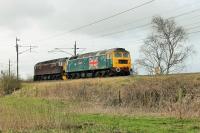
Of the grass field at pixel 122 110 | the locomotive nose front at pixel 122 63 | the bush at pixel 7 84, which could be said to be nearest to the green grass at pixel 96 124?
the grass field at pixel 122 110

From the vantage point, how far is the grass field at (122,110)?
19.0 metres

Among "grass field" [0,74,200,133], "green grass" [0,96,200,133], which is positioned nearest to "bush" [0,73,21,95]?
"grass field" [0,74,200,133]

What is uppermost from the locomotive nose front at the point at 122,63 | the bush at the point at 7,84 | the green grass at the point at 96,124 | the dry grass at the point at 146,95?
the locomotive nose front at the point at 122,63

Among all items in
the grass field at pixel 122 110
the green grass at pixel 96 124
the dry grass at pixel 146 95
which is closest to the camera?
the green grass at pixel 96 124

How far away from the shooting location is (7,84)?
63188 millimetres

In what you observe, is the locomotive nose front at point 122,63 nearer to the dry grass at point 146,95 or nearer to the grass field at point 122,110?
the grass field at point 122,110

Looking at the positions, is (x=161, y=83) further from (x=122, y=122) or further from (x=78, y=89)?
(x=78, y=89)

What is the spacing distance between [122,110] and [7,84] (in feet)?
128

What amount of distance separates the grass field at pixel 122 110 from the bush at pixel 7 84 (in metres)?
22.4

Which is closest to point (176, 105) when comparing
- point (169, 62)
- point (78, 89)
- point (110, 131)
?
point (110, 131)

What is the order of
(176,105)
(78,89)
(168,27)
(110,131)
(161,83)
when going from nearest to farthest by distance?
(110,131)
(176,105)
(161,83)
(78,89)
(168,27)

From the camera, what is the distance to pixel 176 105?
24.6m

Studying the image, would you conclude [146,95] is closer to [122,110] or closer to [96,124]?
[122,110]

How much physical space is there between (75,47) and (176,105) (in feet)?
183
